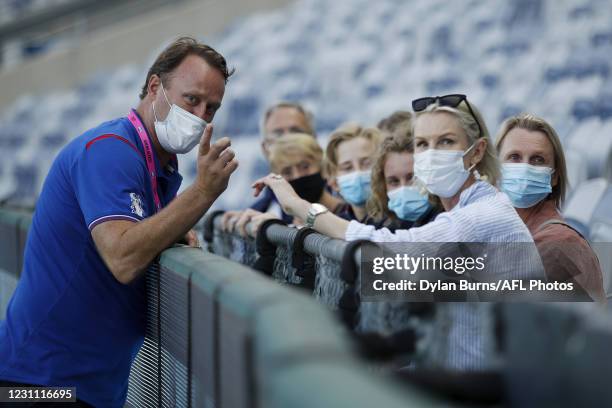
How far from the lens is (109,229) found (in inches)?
98.0

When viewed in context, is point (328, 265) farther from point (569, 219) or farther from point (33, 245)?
point (569, 219)

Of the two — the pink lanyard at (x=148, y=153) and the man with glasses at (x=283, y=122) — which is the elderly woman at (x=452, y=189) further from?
the man with glasses at (x=283, y=122)

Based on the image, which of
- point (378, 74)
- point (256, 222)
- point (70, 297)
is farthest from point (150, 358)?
point (378, 74)

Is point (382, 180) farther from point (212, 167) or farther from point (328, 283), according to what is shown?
point (328, 283)

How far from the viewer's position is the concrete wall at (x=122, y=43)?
17703 millimetres

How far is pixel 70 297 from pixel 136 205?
345 millimetres

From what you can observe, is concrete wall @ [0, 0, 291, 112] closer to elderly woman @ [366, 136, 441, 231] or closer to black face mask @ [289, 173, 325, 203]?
black face mask @ [289, 173, 325, 203]

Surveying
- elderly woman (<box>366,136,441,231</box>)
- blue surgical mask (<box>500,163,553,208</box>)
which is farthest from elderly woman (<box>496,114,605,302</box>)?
elderly woman (<box>366,136,441,231</box>)

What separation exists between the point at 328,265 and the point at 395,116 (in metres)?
1.62

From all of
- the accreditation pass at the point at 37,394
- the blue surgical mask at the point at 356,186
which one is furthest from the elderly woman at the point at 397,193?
the accreditation pass at the point at 37,394

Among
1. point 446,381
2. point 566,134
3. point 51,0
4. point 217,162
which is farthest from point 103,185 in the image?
point 51,0

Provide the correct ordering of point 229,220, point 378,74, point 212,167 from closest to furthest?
1. point 212,167
2. point 229,220
3. point 378,74

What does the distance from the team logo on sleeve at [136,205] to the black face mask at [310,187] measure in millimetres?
1555

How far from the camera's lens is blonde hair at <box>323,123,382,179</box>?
418 cm
